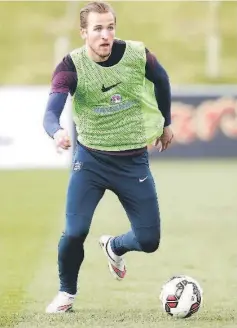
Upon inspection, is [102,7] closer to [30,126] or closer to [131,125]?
[131,125]

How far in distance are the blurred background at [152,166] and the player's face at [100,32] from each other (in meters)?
1.84

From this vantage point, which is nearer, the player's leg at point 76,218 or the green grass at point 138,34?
the player's leg at point 76,218

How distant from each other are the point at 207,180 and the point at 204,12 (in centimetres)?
2026

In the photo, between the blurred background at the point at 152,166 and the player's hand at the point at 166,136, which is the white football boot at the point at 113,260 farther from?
the player's hand at the point at 166,136

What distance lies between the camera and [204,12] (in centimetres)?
4031

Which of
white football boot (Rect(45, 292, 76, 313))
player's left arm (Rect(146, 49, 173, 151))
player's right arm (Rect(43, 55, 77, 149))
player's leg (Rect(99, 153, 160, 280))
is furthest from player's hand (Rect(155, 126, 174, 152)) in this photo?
white football boot (Rect(45, 292, 76, 313))

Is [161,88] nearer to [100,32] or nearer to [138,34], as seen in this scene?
[100,32]

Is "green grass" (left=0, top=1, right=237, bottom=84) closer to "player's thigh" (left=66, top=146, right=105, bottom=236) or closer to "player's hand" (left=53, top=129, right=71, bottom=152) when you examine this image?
"player's thigh" (left=66, top=146, right=105, bottom=236)

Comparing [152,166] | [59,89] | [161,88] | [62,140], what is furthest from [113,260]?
[152,166]

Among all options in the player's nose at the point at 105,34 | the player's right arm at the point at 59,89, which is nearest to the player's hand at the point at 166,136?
the player's right arm at the point at 59,89

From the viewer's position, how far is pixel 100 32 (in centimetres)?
785

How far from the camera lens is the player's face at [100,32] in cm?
784

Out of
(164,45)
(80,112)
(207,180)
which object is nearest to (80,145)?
(80,112)

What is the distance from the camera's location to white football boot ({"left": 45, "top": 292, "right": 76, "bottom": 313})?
8.28 m
